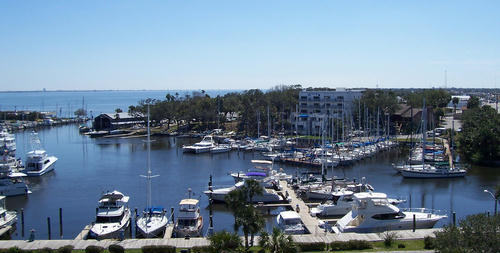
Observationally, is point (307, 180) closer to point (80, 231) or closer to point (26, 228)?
point (80, 231)

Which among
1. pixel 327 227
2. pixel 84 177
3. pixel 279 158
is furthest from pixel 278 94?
pixel 327 227

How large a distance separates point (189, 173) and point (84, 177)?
14511mm

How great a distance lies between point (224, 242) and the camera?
78.3 feet

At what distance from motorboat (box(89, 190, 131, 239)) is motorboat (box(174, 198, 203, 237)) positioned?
14.6 ft

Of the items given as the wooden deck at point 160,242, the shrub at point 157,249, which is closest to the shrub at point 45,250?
the wooden deck at point 160,242

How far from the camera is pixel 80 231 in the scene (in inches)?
1480

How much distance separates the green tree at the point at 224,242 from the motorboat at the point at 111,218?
39.3ft

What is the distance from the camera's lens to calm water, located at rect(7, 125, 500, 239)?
43.9 meters

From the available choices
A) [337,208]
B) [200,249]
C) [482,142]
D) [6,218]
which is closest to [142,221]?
[200,249]

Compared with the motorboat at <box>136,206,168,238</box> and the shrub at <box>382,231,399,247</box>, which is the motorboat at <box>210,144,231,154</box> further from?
the shrub at <box>382,231,399,247</box>

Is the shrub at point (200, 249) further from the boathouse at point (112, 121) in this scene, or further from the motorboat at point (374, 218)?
the boathouse at point (112, 121)

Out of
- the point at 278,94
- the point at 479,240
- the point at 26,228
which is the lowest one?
the point at 26,228

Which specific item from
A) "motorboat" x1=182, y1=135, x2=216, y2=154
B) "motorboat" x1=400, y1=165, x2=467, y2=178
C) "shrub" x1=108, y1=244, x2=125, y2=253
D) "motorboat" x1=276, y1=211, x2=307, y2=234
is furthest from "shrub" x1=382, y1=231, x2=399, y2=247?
"motorboat" x1=182, y1=135, x2=216, y2=154

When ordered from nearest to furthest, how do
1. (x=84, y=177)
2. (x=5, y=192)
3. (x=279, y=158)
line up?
1. (x=5, y=192)
2. (x=84, y=177)
3. (x=279, y=158)
